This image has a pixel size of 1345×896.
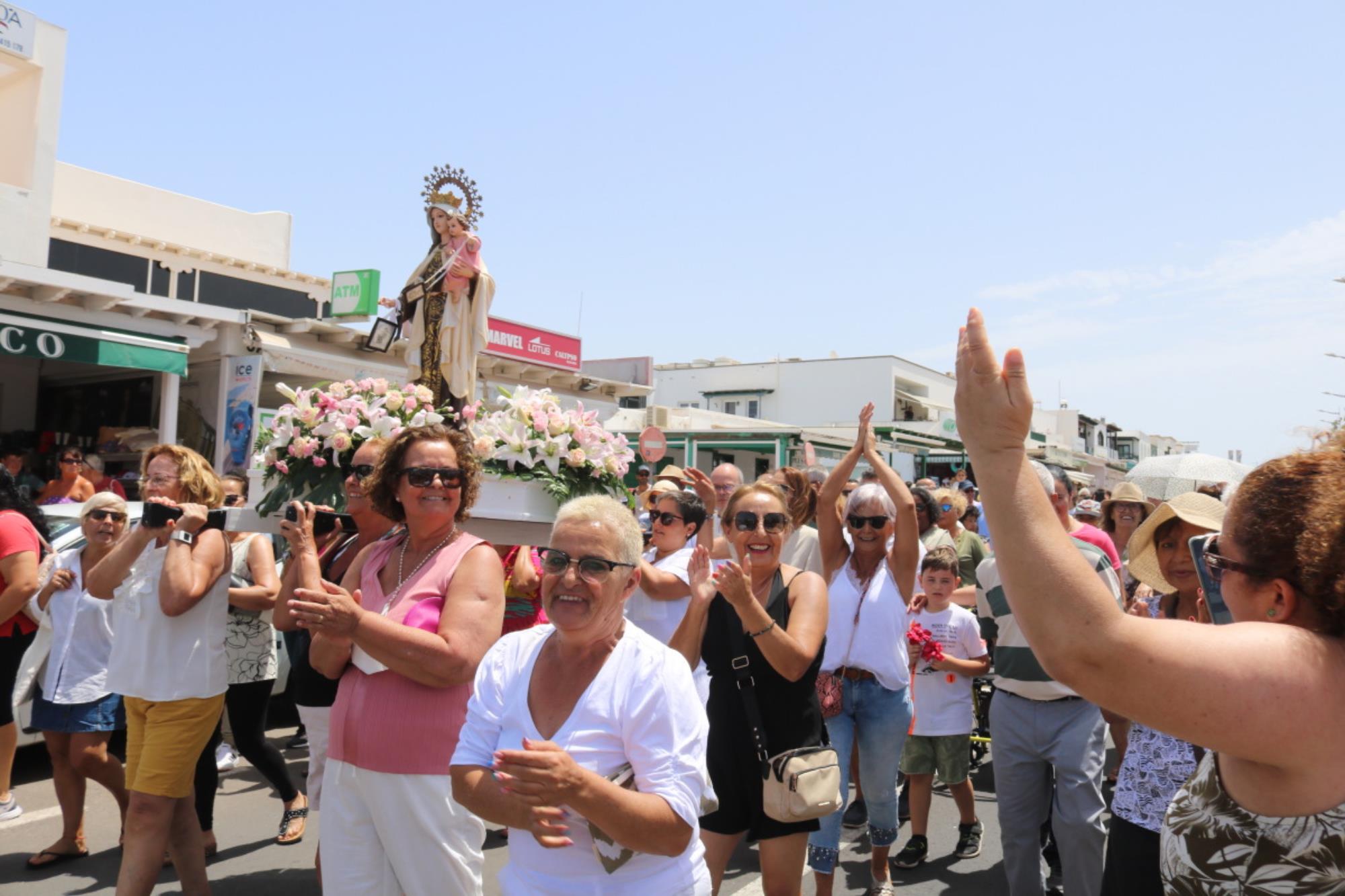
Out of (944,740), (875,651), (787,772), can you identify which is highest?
(875,651)

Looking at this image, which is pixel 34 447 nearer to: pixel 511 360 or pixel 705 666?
pixel 511 360

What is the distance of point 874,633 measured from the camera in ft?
15.2

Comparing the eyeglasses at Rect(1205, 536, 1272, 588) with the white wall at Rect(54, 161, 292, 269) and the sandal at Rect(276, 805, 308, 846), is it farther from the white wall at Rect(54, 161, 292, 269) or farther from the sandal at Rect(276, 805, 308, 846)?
the white wall at Rect(54, 161, 292, 269)

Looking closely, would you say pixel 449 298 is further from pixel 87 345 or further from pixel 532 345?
pixel 532 345

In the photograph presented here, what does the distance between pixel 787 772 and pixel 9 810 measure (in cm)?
471

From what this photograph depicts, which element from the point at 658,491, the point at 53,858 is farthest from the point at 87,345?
the point at 658,491

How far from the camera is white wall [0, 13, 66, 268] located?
48.0ft

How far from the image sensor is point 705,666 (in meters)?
3.80

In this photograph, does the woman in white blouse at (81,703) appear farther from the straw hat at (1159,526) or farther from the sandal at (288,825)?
the straw hat at (1159,526)

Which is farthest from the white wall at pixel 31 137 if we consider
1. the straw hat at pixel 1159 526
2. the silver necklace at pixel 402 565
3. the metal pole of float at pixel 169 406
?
the straw hat at pixel 1159 526

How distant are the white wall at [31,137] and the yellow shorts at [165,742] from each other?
13.3 m

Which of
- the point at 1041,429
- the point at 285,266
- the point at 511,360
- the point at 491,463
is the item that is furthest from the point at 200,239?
the point at 1041,429

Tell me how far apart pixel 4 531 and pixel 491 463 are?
281cm

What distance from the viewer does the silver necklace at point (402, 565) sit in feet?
10.7
